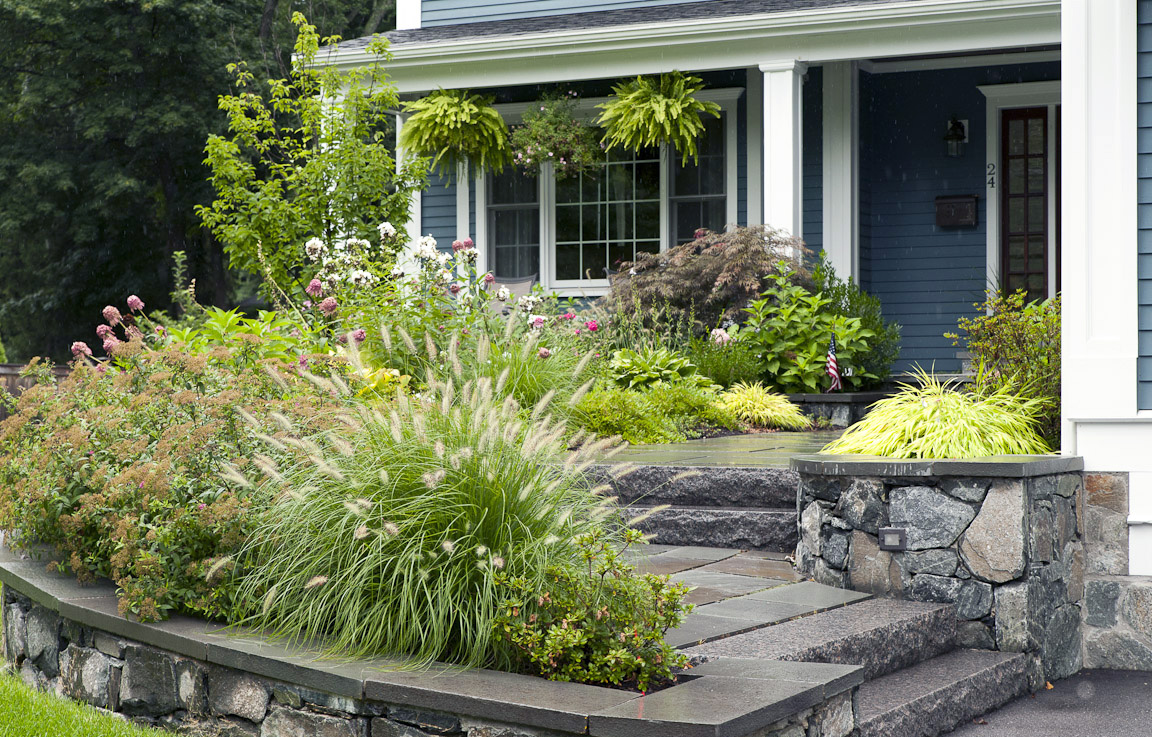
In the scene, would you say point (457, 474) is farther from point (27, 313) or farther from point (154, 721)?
point (27, 313)

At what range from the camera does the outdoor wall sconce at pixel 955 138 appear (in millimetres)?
9516

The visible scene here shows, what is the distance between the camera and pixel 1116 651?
4363mm

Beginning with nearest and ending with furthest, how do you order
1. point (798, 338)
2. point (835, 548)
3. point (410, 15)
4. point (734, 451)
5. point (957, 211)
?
point (835, 548) < point (734, 451) < point (798, 338) < point (957, 211) < point (410, 15)

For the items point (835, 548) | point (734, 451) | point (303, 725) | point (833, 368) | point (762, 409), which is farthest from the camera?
point (833, 368)

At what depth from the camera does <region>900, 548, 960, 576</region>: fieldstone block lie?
3977 mm

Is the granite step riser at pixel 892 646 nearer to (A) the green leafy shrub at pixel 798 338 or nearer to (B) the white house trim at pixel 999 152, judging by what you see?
(A) the green leafy shrub at pixel 798 338

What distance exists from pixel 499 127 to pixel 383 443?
717 cm

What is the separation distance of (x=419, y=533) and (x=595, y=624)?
0.52 meters

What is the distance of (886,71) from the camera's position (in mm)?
9852

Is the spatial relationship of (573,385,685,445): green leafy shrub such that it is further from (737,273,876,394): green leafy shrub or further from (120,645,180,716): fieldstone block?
(120,645,180,716): fieldstone block

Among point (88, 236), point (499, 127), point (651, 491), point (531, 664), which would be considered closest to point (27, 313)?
point (88, 236)

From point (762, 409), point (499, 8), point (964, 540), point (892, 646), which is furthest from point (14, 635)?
point (499, 8)

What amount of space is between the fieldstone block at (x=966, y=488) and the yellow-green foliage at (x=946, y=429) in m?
0.19

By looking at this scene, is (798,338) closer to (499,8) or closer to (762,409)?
(762,409)
